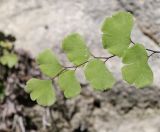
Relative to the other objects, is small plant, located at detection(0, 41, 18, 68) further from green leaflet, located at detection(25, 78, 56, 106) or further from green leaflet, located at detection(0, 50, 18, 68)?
green leaflet, located at detection(25, 78, 56, 106)

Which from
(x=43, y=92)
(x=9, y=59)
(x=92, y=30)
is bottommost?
(x=9, y=59)

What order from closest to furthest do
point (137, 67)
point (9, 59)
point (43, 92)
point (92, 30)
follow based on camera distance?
point (137, 67) → point (43, 92) → point (92, 30) → point (9, 59)

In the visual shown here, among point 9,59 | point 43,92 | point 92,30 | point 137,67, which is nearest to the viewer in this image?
point 137,67

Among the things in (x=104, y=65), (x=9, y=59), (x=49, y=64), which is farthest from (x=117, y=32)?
(x=9, y=59)

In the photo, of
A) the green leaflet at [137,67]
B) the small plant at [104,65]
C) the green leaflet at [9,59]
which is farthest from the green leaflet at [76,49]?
the green leaflet at [9,59]

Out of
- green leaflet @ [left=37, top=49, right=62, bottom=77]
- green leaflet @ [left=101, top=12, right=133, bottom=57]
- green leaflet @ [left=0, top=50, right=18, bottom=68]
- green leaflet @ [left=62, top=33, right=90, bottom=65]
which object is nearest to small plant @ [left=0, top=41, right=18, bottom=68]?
green leaflet @ [left=0, top=50, right=18, bottom=68]

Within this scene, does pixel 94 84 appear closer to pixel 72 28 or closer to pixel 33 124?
pixel 72 28

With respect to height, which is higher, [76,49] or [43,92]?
[76,49]

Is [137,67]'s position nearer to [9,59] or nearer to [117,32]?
[117,32]
